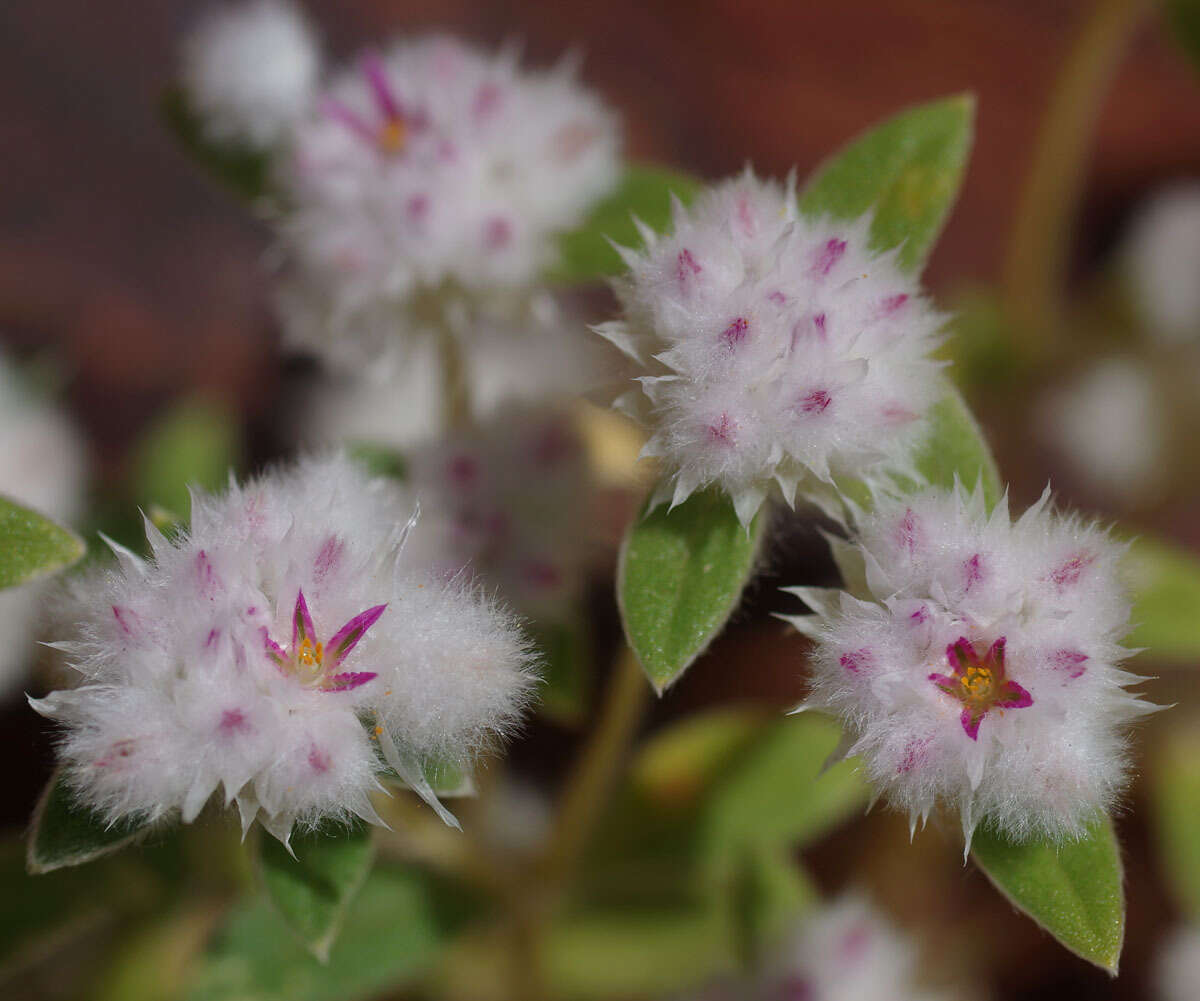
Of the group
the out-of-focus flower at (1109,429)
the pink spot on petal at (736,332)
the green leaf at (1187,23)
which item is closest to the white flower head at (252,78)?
the pink spot on petal at (736,332)

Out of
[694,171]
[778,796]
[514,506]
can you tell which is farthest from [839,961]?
[694,171]

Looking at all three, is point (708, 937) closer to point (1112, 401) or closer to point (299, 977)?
point (299, 977)

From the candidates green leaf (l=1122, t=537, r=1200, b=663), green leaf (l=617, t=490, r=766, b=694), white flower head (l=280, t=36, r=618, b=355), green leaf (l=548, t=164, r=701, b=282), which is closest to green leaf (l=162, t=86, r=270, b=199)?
white flower head (l=280, t=36, r=618, b=355)

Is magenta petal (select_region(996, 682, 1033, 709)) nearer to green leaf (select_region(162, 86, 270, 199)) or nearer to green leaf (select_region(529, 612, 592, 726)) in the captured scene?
green leaf (select_region(529, 612, 592, 726))

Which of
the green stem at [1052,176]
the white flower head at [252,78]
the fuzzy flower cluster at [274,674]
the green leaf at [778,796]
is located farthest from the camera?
the green stem at [1052,176]

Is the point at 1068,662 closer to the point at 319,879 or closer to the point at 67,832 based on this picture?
the point at 319,879

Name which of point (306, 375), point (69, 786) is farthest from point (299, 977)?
point (306, 375)

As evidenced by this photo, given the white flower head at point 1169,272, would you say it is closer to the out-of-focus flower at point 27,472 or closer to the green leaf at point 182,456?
the green leaf at point 182,456
